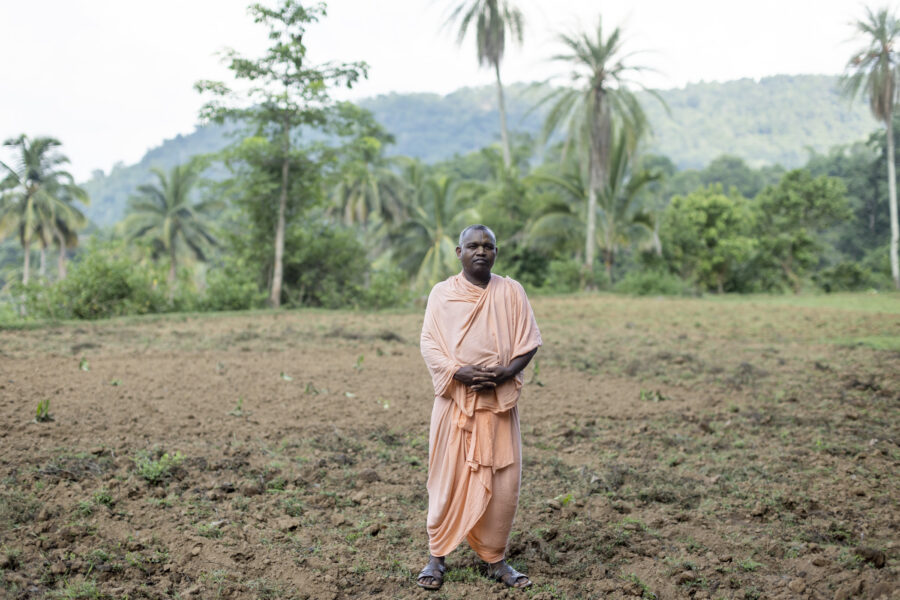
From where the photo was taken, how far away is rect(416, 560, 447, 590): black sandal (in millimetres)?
3662

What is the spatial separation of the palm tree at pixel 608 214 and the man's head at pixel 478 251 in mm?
20628

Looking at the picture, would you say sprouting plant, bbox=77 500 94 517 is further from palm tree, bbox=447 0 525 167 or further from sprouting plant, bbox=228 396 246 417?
palm tree, bbox=447 0 525 167

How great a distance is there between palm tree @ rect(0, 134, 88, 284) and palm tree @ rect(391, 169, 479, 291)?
15702mm

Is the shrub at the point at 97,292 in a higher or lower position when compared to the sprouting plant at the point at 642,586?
higher

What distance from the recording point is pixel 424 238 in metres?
29.7

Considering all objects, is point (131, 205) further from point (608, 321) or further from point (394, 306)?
point (608, 321)

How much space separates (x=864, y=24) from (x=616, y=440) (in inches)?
1047

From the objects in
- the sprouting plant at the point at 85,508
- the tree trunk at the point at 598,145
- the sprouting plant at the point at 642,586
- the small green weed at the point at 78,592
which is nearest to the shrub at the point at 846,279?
the tree trunk at the point at 598,145

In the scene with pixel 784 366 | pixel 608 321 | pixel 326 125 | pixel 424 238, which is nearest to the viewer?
pixel 784 366

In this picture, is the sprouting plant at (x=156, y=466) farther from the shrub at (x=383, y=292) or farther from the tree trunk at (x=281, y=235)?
the shrub at (x=383, y=292)

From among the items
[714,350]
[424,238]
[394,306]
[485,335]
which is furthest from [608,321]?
[424,238]

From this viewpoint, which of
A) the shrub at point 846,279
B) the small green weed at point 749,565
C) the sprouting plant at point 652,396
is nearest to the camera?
the small green weed at point 749,565

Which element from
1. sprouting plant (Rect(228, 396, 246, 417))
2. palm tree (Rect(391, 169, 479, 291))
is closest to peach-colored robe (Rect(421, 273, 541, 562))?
sprouting plant (Rect(228, 396, 246, 417))

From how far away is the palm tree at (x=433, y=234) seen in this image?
93.2 feet
